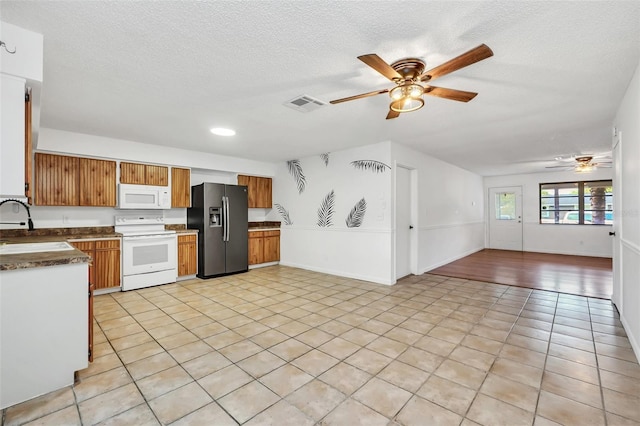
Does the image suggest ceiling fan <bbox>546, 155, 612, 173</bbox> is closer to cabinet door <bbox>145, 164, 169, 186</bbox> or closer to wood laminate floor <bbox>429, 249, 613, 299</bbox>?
wood laminate floor <bbox>429, 249, 613, 299</bbox>

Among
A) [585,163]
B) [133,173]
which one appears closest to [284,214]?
[133,173]

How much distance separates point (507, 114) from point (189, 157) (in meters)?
4.84

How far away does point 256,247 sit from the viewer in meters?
6.11

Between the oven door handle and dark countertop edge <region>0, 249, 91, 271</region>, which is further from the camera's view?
the oven door handle

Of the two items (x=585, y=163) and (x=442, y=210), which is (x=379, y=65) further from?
(x=585, y=163)

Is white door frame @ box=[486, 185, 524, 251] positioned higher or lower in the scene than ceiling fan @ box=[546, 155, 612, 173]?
lower

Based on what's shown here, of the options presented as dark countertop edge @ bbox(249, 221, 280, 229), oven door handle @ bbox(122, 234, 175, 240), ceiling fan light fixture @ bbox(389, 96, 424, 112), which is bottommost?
oven door handle @ bbox(122, 234, 175, 240)

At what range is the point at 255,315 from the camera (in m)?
3.35

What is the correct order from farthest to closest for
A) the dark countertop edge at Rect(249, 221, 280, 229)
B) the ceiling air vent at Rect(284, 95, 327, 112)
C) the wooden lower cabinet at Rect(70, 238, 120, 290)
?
the dark countertop edge at Rect(249, 221, 280, 229) < the wooden lower cabinet at Rect(70, 238, 120, 290) < the ceiling air vent at Rect(284, 95, 327, 112)

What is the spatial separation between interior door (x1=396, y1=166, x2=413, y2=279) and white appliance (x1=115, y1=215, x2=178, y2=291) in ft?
12.3

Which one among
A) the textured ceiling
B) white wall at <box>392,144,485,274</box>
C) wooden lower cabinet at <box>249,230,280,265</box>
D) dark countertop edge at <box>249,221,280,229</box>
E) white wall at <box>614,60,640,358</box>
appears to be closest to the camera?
the textured ceiling

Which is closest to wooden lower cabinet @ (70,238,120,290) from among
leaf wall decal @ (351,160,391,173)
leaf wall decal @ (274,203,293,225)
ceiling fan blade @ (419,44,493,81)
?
leaf wall decal @ (274,203,293,225)

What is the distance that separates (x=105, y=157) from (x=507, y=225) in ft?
32.9

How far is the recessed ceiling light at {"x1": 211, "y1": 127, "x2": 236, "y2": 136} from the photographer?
3.93 meters
